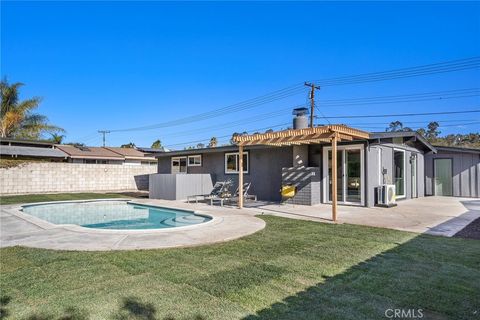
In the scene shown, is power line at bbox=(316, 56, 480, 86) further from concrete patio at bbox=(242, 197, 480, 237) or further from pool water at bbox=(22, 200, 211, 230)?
pool water at bbox=(22, 200, 211, 230)

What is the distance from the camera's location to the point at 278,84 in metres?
28.4

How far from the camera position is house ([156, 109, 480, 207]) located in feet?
36.1

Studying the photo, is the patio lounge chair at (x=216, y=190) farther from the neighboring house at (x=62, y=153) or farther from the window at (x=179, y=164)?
the neighboring house at (x=62, y=153)

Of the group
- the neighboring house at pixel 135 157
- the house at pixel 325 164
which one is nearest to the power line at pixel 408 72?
the house at pixel 325 164

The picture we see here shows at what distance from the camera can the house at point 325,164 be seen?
1099cm

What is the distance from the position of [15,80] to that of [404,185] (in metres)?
29.3

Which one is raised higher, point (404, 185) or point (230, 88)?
point (230, 88)

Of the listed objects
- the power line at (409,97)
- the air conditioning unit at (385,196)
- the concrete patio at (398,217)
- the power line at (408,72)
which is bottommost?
the concrete patio at (398,217)

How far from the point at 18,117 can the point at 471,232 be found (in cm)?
3034

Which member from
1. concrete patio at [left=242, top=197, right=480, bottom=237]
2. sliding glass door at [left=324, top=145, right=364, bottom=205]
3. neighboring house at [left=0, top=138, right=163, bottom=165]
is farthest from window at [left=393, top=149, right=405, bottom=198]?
neighboring house at [left=0, top=138, right=163, bottom=165]

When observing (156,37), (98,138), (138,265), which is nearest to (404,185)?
(138,265)

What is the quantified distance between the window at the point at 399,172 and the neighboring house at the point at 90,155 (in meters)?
23.6

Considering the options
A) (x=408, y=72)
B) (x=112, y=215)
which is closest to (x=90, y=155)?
(x=112, y=215)

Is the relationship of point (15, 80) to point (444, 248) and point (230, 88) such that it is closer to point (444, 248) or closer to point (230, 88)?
point (230, 88)
